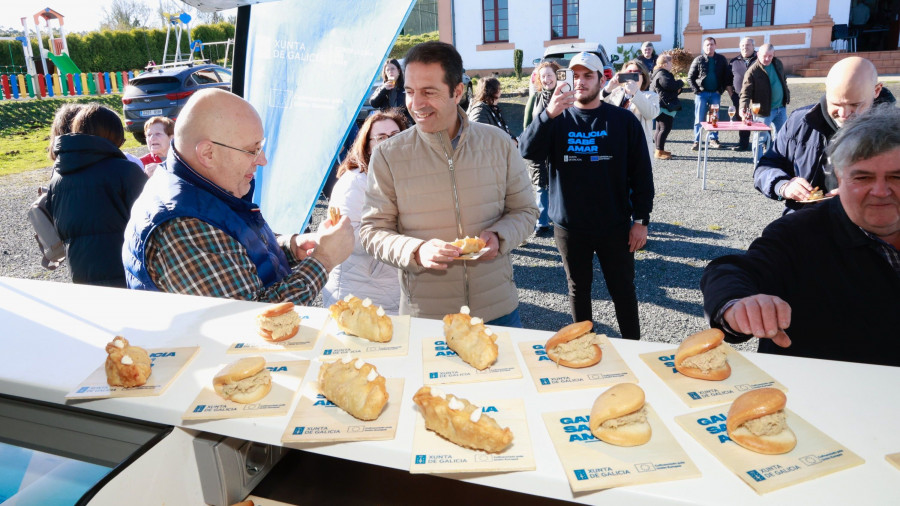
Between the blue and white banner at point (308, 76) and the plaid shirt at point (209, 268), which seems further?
the blue and white banner at point (308, 76)

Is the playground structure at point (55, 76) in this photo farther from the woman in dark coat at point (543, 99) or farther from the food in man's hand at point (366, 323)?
the food in man's hand at point (366, 323)

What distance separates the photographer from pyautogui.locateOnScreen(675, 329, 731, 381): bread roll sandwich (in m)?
1.31

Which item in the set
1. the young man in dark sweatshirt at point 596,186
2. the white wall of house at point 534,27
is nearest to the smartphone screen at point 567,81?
the young man in dark sweatshirt at point 596,186

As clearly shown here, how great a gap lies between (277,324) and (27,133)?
18511mm

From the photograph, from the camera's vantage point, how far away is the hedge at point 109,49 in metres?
23.4

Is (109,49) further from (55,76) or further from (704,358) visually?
(704,358)

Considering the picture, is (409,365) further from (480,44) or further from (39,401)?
(480,44)

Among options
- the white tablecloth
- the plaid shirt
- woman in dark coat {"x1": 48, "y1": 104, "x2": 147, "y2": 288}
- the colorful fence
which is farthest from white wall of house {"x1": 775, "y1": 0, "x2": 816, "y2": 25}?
the plaid shirt

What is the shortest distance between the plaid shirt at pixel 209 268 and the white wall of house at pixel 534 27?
23.8 m

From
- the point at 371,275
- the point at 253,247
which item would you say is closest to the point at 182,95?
the point at 371,275

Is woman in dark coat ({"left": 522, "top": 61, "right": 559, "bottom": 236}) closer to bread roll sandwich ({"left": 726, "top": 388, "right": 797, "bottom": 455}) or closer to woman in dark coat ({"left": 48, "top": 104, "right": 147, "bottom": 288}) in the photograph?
woman in dark coat ({"left": 48, "top": 104, "right": 147, "bottom": 288})

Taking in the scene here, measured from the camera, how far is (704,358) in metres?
1.34

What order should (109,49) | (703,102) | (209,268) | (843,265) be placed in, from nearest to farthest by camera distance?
1. (209,268)
2. (843,265)
3. (703,102)
4. (109,49)

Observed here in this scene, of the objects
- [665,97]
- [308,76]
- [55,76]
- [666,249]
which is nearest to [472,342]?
[308,76]
